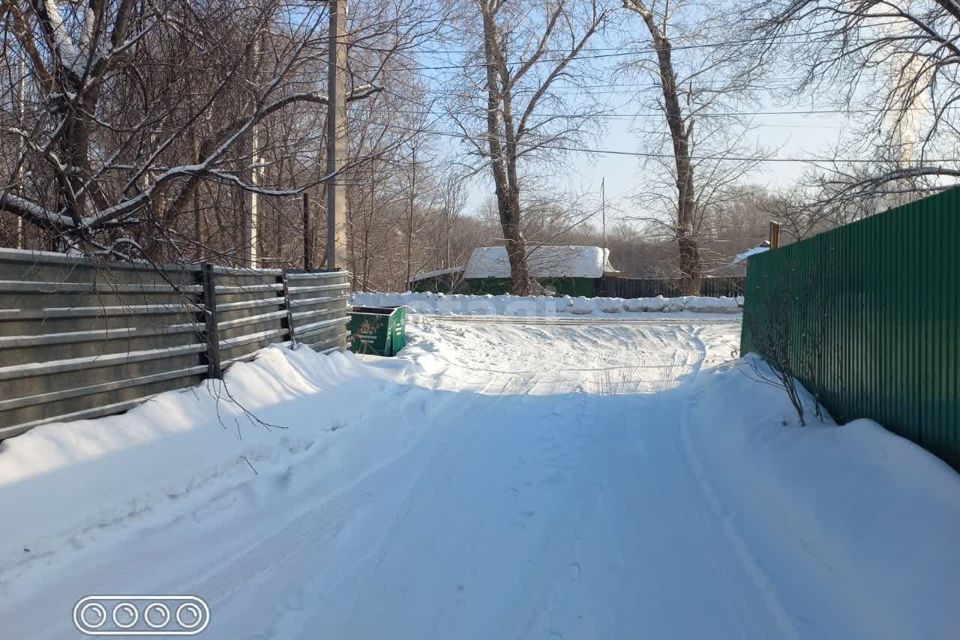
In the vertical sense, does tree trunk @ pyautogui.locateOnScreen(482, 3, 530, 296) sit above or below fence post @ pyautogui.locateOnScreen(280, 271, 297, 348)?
above

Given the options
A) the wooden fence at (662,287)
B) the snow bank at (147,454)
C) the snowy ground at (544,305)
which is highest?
the wooden fence at (662,287)

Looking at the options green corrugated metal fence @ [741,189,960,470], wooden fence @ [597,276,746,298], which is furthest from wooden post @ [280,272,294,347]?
wooden fence @ [597,276,746,298]

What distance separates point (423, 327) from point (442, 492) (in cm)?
1189

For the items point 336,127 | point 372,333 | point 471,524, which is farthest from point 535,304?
point 471,524

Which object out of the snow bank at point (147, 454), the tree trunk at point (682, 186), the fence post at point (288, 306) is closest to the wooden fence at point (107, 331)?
the snow bank at point (147, 454)

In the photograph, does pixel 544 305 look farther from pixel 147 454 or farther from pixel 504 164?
pixel 147 454

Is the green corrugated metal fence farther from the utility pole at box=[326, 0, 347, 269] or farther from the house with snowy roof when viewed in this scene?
the house with snowy roof

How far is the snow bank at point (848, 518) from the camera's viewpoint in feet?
12.7

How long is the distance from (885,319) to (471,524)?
3864mm

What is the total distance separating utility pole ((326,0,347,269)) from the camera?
8320 mm

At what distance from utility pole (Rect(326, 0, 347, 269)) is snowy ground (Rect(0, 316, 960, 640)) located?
2.83m

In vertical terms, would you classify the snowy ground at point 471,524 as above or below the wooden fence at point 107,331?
below

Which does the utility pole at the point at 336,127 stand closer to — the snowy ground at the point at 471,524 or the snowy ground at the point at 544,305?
the snowy ground at the point at 471,524

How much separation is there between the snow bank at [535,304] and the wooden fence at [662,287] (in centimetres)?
782
